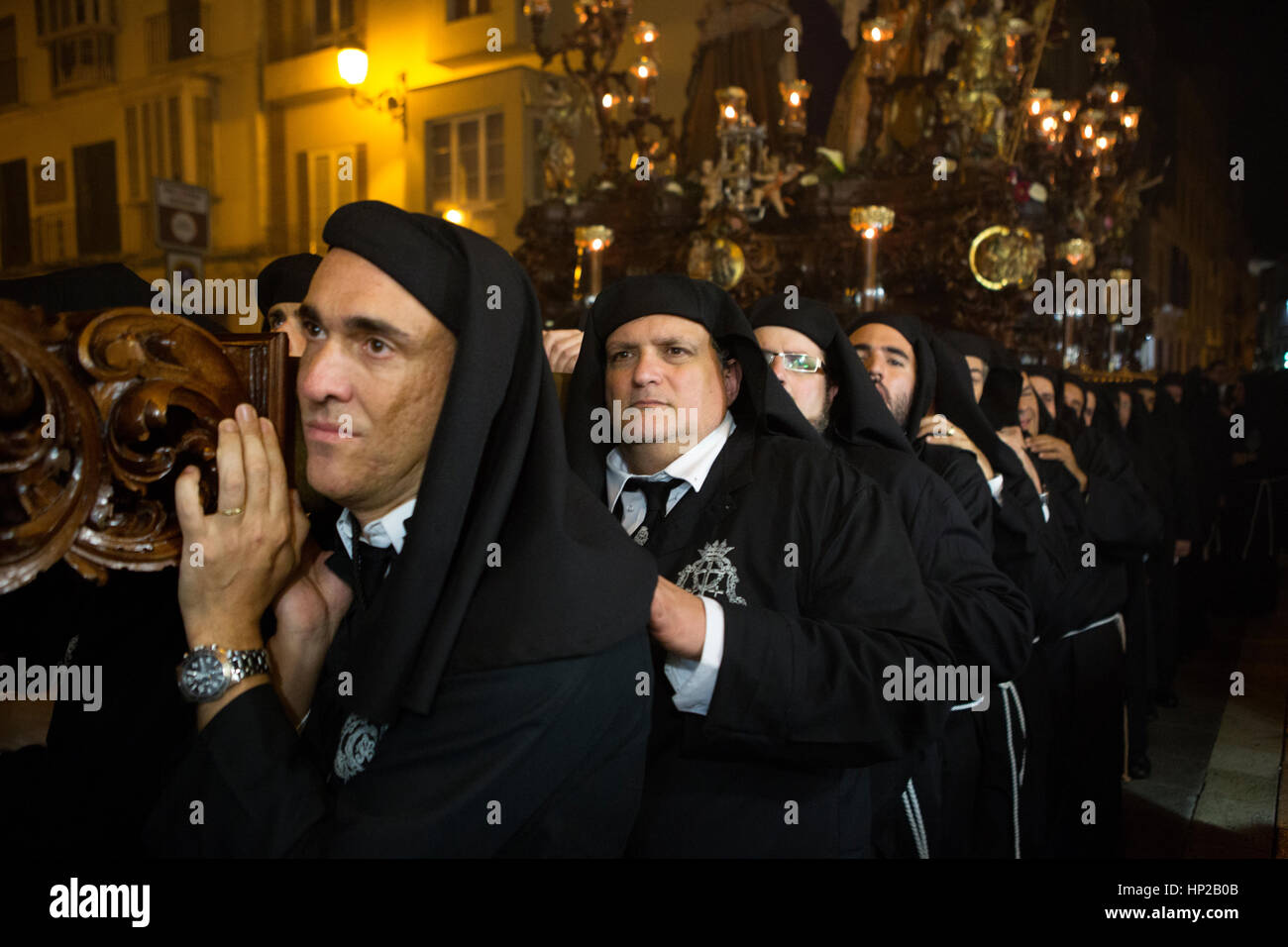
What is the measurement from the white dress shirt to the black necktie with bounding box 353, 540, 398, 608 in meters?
0.58

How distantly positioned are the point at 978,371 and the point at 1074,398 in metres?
2.12

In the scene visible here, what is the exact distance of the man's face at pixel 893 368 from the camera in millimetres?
3801

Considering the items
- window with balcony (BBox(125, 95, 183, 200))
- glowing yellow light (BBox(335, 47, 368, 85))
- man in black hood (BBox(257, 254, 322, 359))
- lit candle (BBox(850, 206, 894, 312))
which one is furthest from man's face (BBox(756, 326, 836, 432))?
window with balcony (BBox(125, 95, 183, 200))

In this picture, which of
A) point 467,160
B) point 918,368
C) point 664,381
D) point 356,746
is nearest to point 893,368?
point 918,368

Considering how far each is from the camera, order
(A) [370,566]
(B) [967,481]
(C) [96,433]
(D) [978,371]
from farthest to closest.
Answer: (D) [978,371] < (B) [967,481] < (A) [370,566] < (C) [96,433]

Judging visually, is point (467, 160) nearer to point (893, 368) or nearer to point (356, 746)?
point (893, 368)

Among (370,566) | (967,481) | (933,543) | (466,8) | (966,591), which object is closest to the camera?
(370,566)

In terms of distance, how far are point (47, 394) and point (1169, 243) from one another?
2414 centimetres

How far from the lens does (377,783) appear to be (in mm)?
1321

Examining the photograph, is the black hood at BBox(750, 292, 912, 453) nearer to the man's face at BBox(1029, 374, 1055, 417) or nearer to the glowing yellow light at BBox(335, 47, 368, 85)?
the man's face at BBox(1029, 374, 1055, 417)

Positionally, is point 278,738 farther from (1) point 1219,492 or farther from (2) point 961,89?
(1) point 1219,492

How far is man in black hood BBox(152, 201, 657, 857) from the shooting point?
129cm

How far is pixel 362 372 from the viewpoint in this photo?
4.71ft
